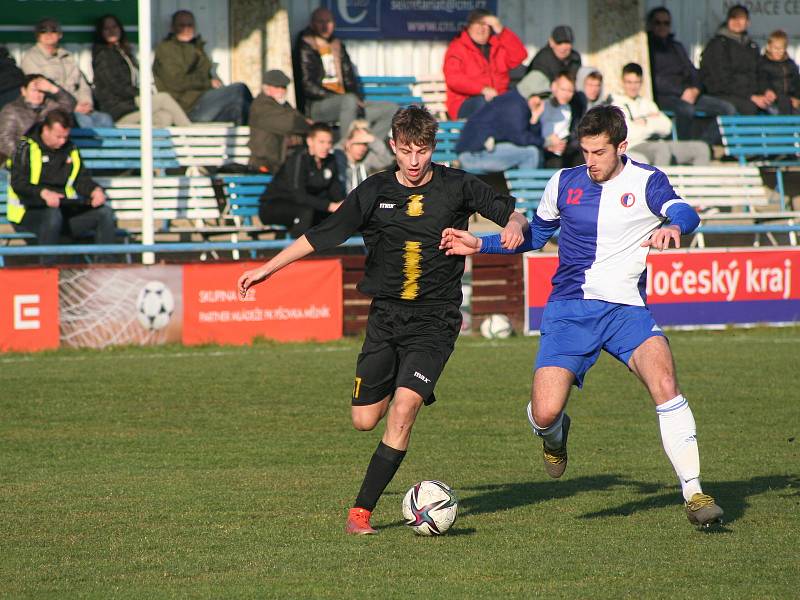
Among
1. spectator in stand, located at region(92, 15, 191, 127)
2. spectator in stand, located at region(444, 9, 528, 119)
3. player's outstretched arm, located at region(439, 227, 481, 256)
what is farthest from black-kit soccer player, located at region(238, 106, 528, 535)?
spectator in stand, located at region(444, 9, 528, 119)

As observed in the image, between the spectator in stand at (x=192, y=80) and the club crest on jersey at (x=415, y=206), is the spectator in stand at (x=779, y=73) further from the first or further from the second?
the club crest on jersey at (x=415, y=206)

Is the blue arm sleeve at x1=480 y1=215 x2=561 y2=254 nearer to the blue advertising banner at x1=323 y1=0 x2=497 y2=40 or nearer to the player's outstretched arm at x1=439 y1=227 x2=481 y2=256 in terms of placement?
the player's outstretched arm at x1=439 y1=227 x2=481 y2=256

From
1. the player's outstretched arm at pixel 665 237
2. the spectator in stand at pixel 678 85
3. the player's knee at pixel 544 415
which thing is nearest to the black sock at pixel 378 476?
the player's knee at pixel 544 415

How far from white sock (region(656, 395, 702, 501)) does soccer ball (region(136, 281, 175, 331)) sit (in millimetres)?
7400

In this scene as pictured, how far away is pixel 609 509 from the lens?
6715 mm

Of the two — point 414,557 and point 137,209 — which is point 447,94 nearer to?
point 137,209

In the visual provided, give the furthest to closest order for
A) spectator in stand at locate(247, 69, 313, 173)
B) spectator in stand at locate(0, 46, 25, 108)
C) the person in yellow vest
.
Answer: spectator in stand at locate(247, 69, 313, 173)
spectator in stand at locate(0, 46, 25, 108)
the person in yellow vest

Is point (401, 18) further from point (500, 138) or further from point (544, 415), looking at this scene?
point (544, 415)

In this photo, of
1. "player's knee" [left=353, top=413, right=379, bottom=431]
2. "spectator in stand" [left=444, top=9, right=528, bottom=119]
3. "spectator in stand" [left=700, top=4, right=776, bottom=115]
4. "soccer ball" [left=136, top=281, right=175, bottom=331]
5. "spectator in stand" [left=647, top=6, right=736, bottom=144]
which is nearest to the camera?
"player's knee" [left=353, top=413, right=379, bottom=431]

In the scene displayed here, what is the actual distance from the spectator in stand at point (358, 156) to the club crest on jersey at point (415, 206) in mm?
7983

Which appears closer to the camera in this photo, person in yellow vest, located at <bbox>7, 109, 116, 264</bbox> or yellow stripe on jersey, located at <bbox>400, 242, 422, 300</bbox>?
yellow stripe on jersey, located at <bbox>400, 242, 422, 300</bbox>

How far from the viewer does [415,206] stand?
20.8ft

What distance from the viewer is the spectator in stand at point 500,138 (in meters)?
16.3

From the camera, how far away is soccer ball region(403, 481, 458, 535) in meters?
6.05
